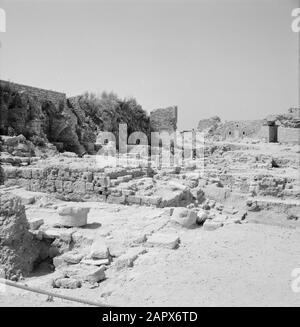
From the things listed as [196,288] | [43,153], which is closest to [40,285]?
[196,288]

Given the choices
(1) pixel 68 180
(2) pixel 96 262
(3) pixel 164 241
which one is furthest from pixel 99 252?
(1) pixel 68 180

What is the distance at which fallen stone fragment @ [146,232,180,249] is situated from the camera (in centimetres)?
523

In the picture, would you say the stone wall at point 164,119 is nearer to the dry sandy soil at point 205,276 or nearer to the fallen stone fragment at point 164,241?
Answer: the dry sandy soil at point 205,276

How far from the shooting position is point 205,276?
425 centimetres

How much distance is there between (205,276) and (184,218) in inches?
84.4

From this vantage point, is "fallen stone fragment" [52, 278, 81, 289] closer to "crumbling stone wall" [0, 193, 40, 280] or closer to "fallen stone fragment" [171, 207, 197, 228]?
"crumbling stone wall" [0, 193, 40, 280]

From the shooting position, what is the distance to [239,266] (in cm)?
455

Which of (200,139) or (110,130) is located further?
(200,139)

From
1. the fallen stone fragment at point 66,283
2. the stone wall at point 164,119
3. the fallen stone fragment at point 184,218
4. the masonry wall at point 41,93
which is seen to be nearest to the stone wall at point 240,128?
the stone wall at point 164,119

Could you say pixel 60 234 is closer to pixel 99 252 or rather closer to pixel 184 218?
pixel 99 252

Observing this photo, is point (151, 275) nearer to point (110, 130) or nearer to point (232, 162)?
point (232, 162)

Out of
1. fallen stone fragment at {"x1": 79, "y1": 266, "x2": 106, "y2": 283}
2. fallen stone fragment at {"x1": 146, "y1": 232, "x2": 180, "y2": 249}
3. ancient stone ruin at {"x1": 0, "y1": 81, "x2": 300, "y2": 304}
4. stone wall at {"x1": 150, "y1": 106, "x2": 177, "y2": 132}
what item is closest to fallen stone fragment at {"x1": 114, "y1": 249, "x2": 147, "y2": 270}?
ancient stone ruin at {"x1": 0, "y1": 81, "x2": 300, "y2": 304}

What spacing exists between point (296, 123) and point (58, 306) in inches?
894
